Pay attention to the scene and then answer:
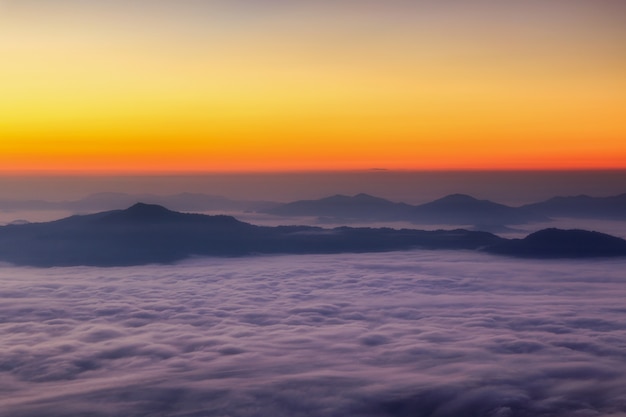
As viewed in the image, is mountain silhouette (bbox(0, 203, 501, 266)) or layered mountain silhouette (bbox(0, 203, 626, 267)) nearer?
layered mountain silhouette (bbox(0, 203, 626, 267))

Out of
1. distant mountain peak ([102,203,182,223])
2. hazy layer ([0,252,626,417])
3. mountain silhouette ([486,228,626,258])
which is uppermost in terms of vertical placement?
distant mountain peak ([102,203,182,223])

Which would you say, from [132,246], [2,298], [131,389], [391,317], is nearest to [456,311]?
[391,317]

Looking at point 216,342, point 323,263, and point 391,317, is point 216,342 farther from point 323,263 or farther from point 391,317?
point 323,263

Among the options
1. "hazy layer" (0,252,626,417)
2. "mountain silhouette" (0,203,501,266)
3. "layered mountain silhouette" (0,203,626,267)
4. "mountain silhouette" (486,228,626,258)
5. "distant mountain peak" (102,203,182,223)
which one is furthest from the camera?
"distant mountain peak" (102,203,182,223)

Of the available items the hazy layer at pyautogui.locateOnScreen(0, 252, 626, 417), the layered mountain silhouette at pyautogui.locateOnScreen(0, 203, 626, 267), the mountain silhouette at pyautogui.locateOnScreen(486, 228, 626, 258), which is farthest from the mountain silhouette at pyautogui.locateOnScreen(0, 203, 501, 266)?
the hazy layer at pyautogui.locateOnScreen(0, 252, 626, 417)

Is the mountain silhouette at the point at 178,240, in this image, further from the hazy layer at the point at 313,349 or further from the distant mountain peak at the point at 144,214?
the hazy layer at the point at 313,349

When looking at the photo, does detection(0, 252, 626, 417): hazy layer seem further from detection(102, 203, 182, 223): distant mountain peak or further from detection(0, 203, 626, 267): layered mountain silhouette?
detection(102, 203, 182, 223): distant mountain peak

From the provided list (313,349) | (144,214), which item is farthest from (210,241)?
(313,349)
